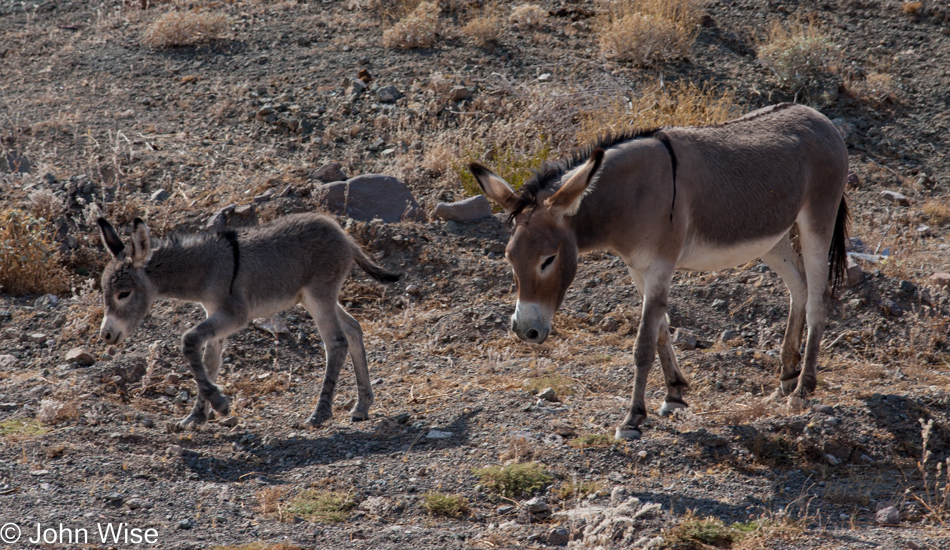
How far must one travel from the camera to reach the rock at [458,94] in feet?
39.1

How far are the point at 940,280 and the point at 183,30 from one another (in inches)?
472

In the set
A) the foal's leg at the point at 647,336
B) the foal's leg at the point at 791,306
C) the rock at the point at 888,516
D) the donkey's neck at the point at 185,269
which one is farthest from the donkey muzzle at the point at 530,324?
the foal's leg at the point at 791,306

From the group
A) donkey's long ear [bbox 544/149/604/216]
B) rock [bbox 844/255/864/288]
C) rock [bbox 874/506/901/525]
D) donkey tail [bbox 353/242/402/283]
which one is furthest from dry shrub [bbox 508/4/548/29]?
rock [bbox 874/506/901/525]

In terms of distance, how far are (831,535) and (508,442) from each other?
1973 millimetres

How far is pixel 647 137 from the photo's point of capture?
598cm

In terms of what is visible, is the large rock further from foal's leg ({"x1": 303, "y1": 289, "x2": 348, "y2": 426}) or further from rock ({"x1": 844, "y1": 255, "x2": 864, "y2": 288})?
rock ({"x1": 844, "y1": 255, "x2": 864, "y2": 288})

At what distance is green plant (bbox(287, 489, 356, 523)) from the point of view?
467 centimetres

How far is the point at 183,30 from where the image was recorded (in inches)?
572

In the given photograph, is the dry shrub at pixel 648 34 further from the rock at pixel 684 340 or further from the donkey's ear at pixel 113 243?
the donkey's ear at pixel 113 243

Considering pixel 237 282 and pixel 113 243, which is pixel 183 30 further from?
pixel 237 282

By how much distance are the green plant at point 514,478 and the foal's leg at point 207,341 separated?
2.03 meters

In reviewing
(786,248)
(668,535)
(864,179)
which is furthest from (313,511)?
(864,179)

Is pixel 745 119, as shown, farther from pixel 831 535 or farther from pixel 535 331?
pixel 831 535

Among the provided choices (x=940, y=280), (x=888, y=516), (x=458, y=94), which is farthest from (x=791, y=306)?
(x=458, y=94)
